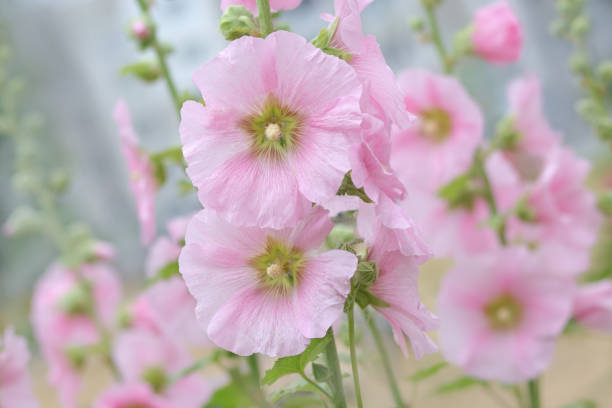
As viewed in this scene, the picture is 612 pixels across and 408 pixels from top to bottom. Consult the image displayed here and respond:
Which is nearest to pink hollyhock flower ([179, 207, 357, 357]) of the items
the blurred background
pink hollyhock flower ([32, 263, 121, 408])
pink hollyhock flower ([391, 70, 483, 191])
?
pink hollyhock flower ([391, 70, 483, 191])

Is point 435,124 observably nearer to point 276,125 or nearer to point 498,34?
point 498,34

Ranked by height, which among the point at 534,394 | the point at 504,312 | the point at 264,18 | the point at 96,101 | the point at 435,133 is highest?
the point at 96,101

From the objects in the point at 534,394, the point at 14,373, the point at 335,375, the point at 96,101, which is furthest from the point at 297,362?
the point at 96,101

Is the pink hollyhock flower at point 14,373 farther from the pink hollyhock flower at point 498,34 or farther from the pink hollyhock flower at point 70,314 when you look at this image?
the pink hollyhock flower at point 498,34

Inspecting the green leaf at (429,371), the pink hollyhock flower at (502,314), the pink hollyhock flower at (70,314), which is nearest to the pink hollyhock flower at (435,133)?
the pink hollyhock flower at (502,314)

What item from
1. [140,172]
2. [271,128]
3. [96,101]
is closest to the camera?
[271,128]

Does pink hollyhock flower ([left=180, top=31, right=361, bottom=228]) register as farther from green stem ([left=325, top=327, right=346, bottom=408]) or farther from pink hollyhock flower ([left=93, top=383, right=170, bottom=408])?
pink hollyhock flower ([left=93, top=383, right=170, bottom=408])

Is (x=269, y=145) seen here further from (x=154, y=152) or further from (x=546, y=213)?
(x=546, y=213)
